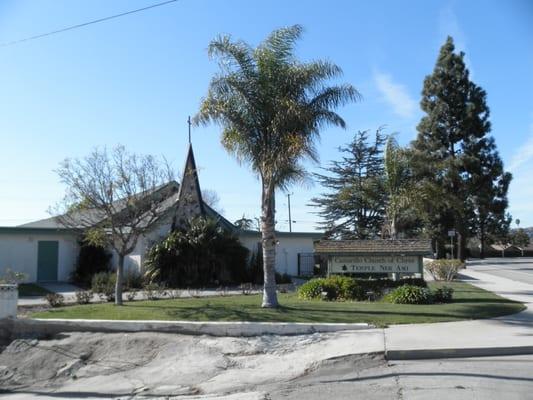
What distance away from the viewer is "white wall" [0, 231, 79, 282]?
26.5m

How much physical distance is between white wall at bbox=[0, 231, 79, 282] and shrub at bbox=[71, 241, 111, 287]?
60 cm

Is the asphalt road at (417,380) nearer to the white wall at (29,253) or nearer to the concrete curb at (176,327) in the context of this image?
the concrete curb at (176,327)

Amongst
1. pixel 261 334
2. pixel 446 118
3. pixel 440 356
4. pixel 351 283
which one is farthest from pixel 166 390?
pixel 446 118

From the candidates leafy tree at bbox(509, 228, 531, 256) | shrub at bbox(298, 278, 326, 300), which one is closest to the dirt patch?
shrub at bbox(298, 278, 326, 300)

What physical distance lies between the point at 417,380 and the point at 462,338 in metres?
2.84

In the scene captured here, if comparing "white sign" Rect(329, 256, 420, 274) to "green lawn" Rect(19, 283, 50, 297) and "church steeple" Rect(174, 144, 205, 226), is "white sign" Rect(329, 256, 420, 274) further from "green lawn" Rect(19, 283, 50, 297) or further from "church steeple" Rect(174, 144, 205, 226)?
"green lawn" Rect(19, 283, 50, 297)

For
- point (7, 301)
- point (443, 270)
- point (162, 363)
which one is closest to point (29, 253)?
point (7, 301)

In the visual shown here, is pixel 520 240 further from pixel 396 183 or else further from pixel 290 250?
pixel 396 183

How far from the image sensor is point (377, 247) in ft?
61.8

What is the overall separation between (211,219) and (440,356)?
17.8 metres

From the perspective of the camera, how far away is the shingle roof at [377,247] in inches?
728

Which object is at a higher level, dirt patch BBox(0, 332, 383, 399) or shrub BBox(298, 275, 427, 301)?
shrub BBox(298, 275, 427, 301)

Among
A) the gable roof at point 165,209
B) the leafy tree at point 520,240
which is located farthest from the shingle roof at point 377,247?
the leafy tree at point 520,240

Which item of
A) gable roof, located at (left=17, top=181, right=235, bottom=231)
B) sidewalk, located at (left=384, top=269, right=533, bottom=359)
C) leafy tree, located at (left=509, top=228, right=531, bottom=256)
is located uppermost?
leafy tree, located at (left=509, top=228, right=531, bottom=256)
